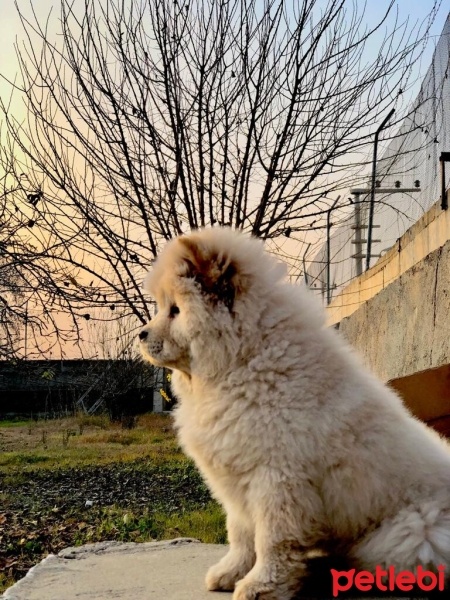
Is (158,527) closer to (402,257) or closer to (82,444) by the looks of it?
(402,257)

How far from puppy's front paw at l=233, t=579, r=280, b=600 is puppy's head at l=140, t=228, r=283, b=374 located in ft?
2.54

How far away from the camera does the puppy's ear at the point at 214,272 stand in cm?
269

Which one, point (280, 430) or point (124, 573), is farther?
point (124, 573)

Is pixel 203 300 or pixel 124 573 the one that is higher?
pixel 203 300

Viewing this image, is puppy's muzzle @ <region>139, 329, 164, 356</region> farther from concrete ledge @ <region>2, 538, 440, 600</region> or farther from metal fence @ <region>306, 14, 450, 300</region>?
metal fence @ <region>306, 14, 450, 300</region>

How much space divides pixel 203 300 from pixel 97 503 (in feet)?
19.5

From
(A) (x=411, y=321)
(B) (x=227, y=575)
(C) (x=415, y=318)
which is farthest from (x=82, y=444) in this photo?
(B) (x=227, y=575)

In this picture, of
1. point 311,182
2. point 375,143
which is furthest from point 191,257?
point 375,143

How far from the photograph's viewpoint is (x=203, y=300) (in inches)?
106

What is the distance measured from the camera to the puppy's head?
265 cm

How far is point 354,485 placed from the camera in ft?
7.78

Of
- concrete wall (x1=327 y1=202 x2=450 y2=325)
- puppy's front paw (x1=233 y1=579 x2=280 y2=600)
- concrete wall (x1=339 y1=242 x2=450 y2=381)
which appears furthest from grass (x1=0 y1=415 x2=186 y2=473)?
puppy's front paw (x1=233 y1=579 x2=280 y2=600)

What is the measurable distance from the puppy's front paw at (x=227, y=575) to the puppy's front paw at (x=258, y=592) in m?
0.38

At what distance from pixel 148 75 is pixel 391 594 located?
4.94 m
